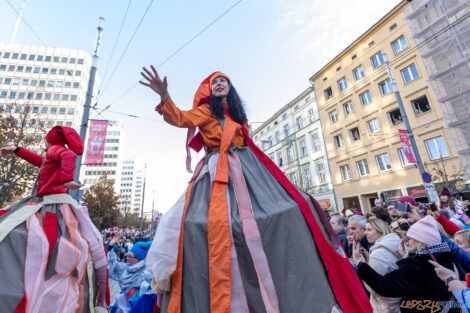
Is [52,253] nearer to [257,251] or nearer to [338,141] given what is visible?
[257,251]

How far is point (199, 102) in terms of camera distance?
2.31 m

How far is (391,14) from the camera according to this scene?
Answer: 17.3 meters

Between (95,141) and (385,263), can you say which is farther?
(95,141)

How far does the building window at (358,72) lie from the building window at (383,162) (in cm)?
714

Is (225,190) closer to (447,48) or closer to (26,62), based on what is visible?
(447,48)

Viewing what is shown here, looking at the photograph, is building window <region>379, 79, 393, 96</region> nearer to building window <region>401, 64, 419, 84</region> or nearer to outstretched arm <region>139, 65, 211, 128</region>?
building window <region>401, 64, 419, 84</region>

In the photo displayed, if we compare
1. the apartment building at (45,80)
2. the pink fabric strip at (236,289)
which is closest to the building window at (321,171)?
the pink fabric strip at (236,289)

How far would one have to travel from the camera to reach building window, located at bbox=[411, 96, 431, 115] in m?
15.6

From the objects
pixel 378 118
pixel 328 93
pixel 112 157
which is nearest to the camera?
pixel 378 118

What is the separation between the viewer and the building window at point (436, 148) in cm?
1437

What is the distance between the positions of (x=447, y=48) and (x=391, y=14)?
18.8ft

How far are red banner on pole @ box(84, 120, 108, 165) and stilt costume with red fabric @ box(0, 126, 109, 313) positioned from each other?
24.5ft

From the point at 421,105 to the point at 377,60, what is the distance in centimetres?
516

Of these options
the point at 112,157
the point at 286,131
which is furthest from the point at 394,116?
the point at 112,157
